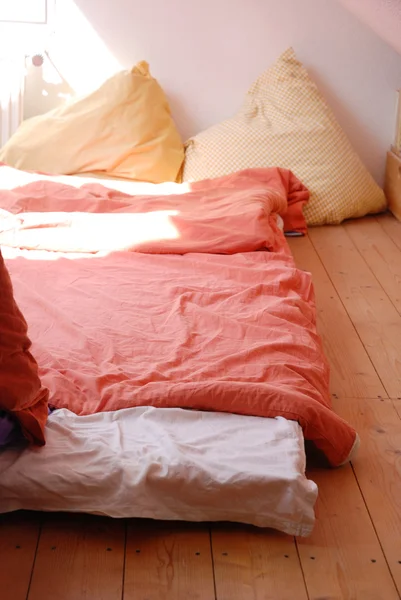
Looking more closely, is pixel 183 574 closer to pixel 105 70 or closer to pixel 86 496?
pixel 86 496

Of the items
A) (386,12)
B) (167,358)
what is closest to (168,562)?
(167,358)

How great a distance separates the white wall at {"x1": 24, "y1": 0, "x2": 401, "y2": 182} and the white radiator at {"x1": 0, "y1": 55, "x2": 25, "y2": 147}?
284mm

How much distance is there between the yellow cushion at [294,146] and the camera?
376cm

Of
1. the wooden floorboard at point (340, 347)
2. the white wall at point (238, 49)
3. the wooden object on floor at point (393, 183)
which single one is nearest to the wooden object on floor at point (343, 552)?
the wooden floorboard at point (340, 347)

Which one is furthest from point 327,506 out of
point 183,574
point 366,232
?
point 366,232

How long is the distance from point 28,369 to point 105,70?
8.68 ft

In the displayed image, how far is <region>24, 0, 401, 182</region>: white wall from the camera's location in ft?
12.8

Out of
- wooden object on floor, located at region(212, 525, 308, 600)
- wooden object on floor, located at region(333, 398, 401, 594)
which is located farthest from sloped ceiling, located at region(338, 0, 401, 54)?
wooden object on floor, located at region(212, 525, 308, 600)

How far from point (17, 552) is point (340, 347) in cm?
126

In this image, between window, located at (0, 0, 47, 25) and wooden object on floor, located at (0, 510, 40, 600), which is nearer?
wooden object on floor, located at (0, 510, 40, 600)

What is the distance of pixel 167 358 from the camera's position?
2.07 metres

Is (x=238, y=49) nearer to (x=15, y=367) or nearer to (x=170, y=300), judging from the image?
(x=170, y=300)

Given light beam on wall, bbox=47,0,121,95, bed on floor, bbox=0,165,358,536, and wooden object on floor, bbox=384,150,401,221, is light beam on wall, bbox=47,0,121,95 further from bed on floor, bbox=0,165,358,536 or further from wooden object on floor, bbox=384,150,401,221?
wooden object on floor, bbox=384,150,401,221

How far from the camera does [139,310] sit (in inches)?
93.1
